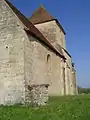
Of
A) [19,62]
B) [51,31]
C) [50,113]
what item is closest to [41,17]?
[51,31]

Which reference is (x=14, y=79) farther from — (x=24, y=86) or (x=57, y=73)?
(x=57, y=73)

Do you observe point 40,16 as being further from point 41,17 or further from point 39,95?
point 39,95

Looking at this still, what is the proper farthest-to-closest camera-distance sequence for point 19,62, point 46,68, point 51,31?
point 51,31
point 46,68
point 19,62

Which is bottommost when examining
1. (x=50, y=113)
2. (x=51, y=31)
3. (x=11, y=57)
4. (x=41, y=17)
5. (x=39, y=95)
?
(x=50, y=113)

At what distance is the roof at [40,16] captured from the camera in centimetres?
3002

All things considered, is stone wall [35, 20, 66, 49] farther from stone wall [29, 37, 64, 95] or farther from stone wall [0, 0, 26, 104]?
stone wall [0, 0, 26, 104]

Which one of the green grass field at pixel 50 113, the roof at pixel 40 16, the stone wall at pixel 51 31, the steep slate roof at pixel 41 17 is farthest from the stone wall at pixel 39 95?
the roof at pixel 40 16

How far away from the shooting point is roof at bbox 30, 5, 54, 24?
3002 centimetres

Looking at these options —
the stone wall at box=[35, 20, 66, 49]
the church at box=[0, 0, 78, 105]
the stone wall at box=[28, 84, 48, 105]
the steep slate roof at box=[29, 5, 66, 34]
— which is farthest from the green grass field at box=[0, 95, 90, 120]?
the steep slate roof at box=[29, 5, 66, 34]

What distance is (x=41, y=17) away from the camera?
30516 mm

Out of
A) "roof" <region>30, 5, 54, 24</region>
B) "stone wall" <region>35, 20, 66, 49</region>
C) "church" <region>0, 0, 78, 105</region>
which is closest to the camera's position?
"church" <region>0, 0, 78, 105</region>

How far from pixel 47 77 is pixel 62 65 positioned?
553 centimetres

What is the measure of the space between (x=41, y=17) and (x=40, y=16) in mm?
291

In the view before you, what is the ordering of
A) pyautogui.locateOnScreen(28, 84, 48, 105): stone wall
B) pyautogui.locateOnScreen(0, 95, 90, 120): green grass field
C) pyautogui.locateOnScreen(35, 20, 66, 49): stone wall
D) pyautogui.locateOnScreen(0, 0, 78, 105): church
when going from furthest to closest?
pyautogui.locateOnScreen(35, 20, 66, 49): stone wall → pyautogui.locateOnScreen(0, 0, 78, 105): church → pyautogui.locateOnScreen(28, 84, 48, 105): stone wall → pyautogui.locateOnScreen(0, 95, 90, 120): green grass field
